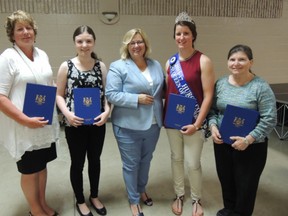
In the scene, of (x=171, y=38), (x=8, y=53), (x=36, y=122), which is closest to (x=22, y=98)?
(x=36, y=122)

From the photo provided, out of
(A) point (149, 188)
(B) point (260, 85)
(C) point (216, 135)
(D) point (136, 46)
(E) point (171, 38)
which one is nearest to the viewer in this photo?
(B) point (260, 85)

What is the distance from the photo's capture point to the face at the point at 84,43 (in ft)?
6.12

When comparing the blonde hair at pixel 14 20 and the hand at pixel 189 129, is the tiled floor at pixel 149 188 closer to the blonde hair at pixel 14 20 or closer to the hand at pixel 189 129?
the hand at pixel 189 129

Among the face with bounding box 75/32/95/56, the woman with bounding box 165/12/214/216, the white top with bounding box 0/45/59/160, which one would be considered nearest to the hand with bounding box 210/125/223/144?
the woman with bounding box 165/12/214/216

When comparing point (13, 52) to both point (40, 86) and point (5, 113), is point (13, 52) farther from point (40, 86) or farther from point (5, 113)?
point (5, 113)

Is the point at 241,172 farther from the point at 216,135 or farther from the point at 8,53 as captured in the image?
the point at 8,53

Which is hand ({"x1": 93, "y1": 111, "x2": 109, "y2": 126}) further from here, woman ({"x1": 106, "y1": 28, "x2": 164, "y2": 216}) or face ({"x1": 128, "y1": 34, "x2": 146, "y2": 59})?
face ({"x1": 128, "y1": 34, "x2": 146, "y2": 59})

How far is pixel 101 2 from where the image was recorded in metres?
4.21

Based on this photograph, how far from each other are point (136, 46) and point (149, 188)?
1.40 meters

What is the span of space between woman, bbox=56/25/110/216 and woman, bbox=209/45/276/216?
2.65 ft

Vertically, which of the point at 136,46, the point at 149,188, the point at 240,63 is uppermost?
the point at 136,46

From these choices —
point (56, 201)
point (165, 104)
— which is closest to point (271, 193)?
point (165, 104)

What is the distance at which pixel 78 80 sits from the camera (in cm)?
189

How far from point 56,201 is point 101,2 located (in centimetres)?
301
